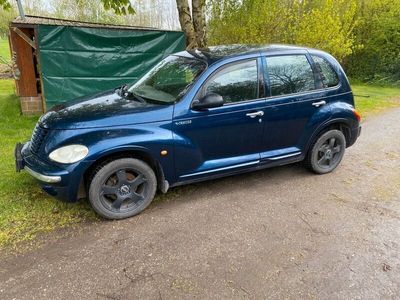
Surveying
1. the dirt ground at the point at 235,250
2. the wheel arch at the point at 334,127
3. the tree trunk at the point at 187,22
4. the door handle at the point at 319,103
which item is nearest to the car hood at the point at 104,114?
the dirt ground at the point at 235,250

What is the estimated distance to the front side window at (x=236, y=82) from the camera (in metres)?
3.88

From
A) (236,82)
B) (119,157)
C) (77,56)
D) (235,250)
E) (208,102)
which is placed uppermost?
(77,56)

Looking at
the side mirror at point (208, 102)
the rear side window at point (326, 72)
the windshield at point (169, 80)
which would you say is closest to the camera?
the side mirror at point (208, 102)

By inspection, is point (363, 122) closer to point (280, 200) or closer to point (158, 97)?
point (280, 200)

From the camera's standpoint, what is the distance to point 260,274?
2.83 metres

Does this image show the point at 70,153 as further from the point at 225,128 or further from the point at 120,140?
the point at 225,128

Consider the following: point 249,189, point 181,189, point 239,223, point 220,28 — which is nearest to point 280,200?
point 249,189

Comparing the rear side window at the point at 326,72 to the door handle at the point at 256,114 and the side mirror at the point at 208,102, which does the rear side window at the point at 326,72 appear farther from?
the side mirror at the point at 208,102

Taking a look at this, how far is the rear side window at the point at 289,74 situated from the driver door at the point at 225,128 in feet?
0.66

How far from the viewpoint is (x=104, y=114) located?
3490mm

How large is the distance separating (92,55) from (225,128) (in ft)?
16.2

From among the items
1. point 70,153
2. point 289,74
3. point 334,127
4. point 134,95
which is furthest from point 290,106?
point 70,153

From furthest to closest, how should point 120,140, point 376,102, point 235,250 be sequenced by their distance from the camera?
point 376,102
point 120,140
point 235,250

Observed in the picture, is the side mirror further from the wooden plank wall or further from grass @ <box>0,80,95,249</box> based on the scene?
the wooden plank wall
